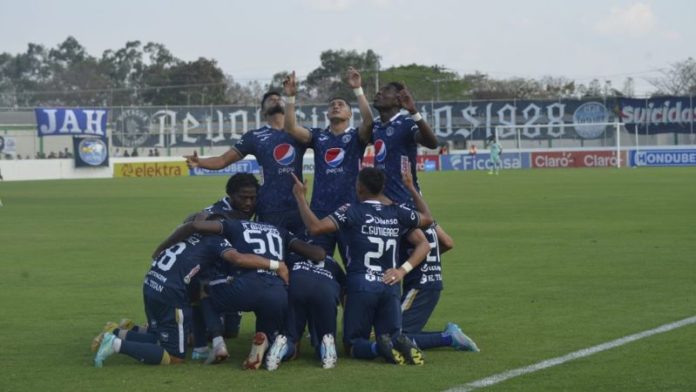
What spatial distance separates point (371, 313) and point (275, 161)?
2.00m

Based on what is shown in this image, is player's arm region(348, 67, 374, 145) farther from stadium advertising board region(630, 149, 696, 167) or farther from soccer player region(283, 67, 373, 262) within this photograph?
stadium advertising board region(630, 149, 696, 167)

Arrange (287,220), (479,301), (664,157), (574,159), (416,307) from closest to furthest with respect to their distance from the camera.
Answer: (416,307), (287,220), (479,301), (664,157), (574,159)

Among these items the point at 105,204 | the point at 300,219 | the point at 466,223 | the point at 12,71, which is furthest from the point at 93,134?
the point at 12,71

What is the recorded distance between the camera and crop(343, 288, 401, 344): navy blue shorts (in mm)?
9633

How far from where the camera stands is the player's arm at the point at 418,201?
32.9 ft

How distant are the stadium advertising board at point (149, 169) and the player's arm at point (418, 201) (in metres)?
57.3

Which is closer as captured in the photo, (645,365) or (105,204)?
(645,365)

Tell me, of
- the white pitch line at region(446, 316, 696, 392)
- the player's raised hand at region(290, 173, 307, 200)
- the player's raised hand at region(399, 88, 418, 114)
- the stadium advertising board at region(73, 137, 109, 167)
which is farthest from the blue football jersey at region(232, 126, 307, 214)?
the stadium advertising board at region(73, 137, 109, 167)

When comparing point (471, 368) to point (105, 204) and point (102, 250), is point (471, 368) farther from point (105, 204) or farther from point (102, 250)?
point (105, 204)

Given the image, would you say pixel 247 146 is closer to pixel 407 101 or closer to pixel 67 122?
pixel 407 101

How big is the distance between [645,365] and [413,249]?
2212mm

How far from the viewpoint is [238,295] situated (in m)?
9.59

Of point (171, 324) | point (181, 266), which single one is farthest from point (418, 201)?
point (171, 324)

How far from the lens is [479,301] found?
13.2 metres
